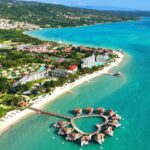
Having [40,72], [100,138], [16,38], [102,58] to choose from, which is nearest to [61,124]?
[100,138]

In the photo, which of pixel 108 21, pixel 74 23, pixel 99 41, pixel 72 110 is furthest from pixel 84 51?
pixel 108 21

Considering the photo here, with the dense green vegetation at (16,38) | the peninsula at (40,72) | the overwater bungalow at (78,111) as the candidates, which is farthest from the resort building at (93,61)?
the dense green vegetation at (16,38)

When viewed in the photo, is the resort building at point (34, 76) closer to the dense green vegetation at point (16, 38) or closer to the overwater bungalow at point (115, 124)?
the overwater bungalow at point (115, 124)

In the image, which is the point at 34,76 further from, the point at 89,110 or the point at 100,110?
the point at 100,110

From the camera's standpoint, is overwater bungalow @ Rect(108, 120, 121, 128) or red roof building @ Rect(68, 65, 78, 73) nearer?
overwater bungalow @ Rect(108, 120, 121, 128)

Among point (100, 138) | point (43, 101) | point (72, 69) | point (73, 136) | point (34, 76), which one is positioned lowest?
point (43, 101)

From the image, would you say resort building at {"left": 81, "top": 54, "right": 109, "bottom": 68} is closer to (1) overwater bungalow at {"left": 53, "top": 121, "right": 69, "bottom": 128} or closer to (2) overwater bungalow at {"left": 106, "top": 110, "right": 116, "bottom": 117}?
(2) overwater bungalow at {"left": 106, "top": 110, "right": 116, "bottom": 117}

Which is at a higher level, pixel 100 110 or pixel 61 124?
pixel 100 110

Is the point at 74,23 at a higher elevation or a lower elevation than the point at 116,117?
lower

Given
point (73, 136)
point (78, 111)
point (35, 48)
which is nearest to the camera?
point (73, 136)

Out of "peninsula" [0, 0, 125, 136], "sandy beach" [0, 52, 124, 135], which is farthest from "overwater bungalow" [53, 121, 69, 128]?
"peninsula" [0, 0, 125, 136]

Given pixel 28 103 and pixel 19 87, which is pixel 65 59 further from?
pixel 28 103
